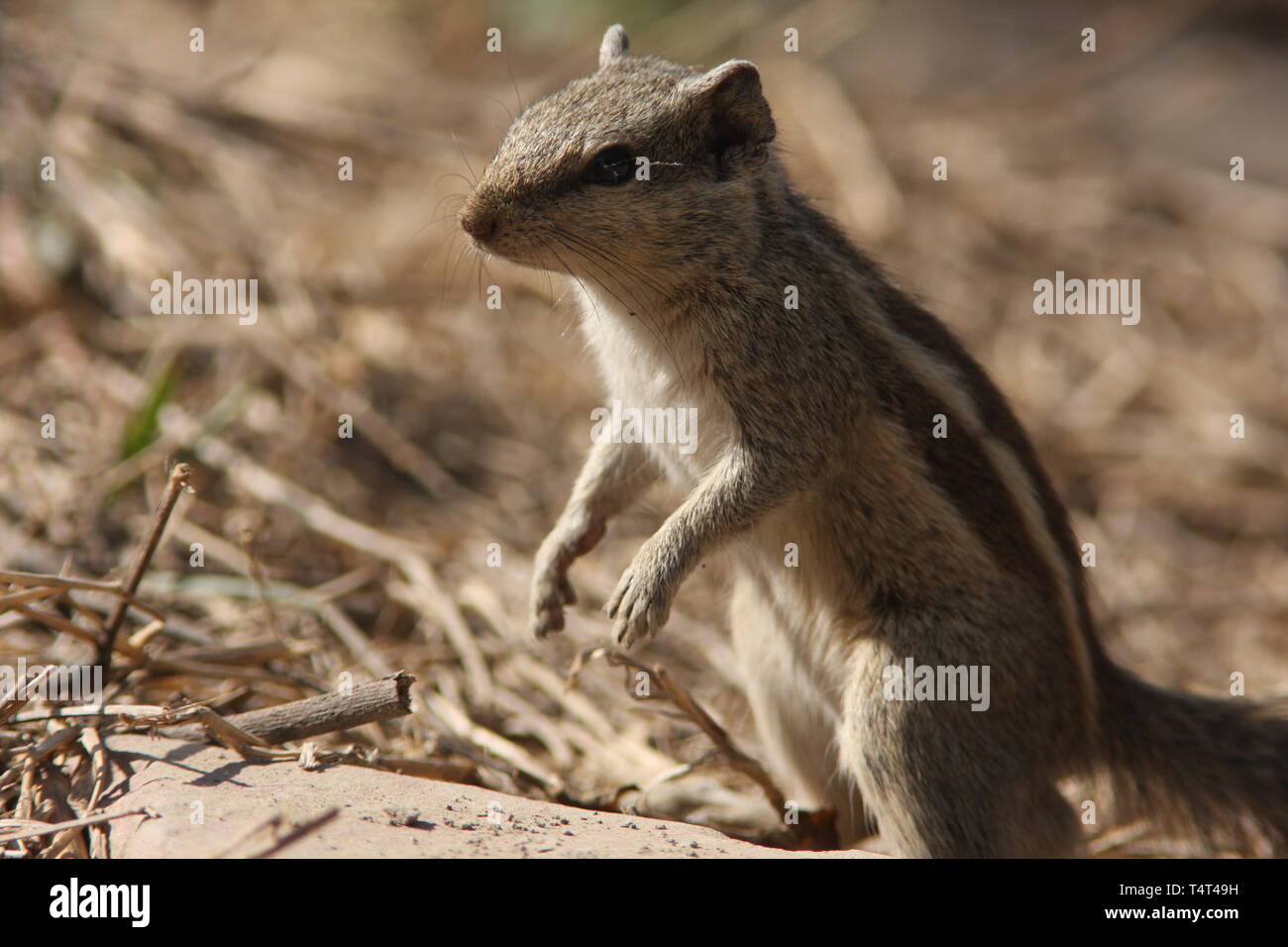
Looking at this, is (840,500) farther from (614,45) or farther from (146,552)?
(146,552)

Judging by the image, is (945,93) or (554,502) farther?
(945,93)

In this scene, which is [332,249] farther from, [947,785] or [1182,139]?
[1182,139]

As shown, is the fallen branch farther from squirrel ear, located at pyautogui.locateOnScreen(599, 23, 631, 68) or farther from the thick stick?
squirrel ear, located at pyautogui.locateOnScreen(599, 23, 631, 68)

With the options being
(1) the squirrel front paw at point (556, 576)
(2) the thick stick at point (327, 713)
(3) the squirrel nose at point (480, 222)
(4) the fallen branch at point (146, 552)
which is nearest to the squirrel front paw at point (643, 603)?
(1) the squirrel front paw at point (556, 576)

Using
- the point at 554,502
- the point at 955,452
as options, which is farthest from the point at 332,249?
the point at 955,452

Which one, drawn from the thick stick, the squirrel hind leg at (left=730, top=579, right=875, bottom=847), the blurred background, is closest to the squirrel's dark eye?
the blurred background
